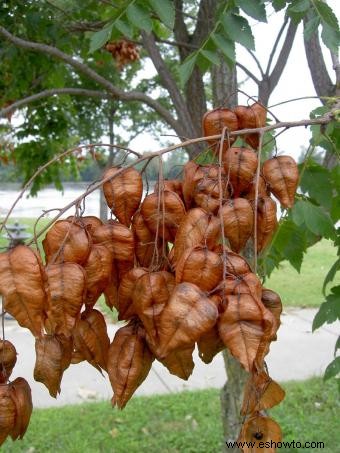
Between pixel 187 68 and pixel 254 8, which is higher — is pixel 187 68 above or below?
below

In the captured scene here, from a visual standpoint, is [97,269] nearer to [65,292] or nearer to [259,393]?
[65,292]

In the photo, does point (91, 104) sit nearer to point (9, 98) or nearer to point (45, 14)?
point (9, 98)

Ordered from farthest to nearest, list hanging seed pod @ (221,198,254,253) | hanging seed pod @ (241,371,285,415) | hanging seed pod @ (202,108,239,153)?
hanging seed pod @ (202,108,239,153)
hanging seed pod @ (221,198,254,253)
hanging seed pod @ (241,371,285,415)

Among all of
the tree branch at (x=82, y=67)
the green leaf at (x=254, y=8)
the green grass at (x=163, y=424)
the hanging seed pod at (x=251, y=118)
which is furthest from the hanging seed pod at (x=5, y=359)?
the green grass at (x=163, y=424)

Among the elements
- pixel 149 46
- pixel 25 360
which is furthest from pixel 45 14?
pixel 25 360

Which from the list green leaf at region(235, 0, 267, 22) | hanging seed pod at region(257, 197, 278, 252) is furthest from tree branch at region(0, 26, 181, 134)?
hanging seed pod at region(257, 197, 278, 252)

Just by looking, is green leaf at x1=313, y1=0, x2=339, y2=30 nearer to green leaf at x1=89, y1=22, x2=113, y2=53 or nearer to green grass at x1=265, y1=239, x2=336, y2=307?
green leaf at x1=89, y1=22, x2=113, y2=53

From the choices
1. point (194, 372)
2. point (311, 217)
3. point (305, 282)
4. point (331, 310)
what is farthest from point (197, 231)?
point (305, 282)
